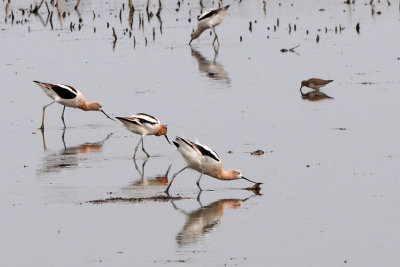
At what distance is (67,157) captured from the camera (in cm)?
1816

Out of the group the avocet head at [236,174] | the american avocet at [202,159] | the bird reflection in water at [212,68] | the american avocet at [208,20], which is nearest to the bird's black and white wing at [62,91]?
the bird reflection in water at [212,68]

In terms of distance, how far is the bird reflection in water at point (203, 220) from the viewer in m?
12.6

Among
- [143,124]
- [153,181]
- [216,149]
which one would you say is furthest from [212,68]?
[153,181]

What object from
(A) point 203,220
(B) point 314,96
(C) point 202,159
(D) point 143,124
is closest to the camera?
(A) point 203,220

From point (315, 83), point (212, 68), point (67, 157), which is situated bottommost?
point (212, 68)

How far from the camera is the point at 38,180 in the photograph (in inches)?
633

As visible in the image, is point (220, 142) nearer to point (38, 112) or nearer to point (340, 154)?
point (340, 154)

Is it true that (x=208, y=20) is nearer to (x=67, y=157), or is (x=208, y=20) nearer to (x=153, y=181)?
(x=67, y=157)

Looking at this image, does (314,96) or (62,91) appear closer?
(62,91)

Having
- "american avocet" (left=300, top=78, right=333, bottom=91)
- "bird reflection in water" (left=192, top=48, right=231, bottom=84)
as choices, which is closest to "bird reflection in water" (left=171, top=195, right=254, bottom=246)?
"american avocet" (left=300, top=78, right=333, bottom=91)

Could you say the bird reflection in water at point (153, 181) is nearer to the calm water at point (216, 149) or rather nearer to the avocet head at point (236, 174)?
the calm water at point (216, 149)

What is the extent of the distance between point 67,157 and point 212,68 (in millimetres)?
12026

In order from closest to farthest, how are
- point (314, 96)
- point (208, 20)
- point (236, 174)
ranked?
point (236, 174), point (314, 96), point (208, 20)

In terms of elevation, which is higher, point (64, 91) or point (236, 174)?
point (236, 174)
